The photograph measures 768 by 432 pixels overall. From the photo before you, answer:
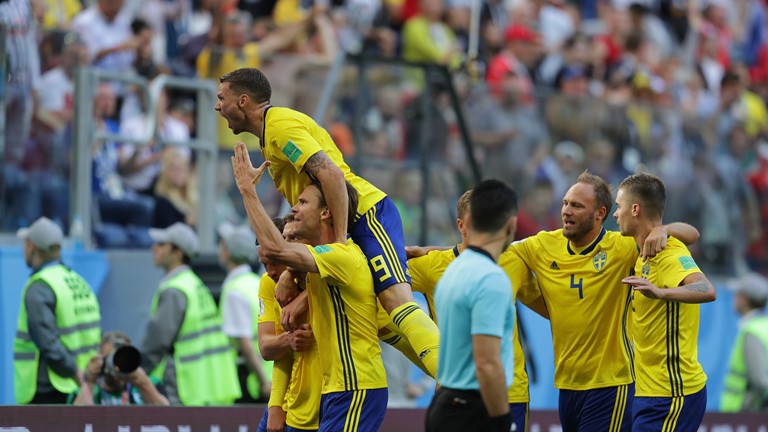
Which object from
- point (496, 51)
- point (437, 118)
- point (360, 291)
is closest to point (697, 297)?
point (360, 291)

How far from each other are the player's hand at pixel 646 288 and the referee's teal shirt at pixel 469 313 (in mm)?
1709

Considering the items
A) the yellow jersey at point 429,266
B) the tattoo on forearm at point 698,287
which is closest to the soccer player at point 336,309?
the yellow jersey at point 429,266

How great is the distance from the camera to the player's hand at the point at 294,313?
7.96m

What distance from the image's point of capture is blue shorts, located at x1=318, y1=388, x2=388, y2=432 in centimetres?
769

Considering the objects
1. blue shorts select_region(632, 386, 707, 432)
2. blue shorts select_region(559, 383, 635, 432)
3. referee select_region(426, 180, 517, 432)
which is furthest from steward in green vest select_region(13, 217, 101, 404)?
referee select_region(426, 180, 517, 432)

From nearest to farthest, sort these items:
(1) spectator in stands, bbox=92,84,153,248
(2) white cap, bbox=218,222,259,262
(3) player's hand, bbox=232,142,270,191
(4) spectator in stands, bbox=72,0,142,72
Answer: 1. (3) player's hand, bbox=232,142,270,191
2. (2) white cap, bbox=218,222,259,262
3. (1) spectator in stands, bbox=92,84,153,248
4. (4) spectator in stands, bbox=72,0,142,72

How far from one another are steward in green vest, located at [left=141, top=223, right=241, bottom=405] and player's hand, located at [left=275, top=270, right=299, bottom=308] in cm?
396

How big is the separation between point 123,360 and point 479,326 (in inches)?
189

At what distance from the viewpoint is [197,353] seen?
12.1 m

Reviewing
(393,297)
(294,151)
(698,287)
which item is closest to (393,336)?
(393,297)

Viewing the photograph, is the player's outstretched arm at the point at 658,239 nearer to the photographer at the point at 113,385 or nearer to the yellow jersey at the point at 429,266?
the yellow jersey at the point at 429,266

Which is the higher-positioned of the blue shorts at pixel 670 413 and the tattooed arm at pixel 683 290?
the tattooed arm at pixel 683 290

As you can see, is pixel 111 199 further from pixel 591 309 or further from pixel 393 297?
pixel 591 309

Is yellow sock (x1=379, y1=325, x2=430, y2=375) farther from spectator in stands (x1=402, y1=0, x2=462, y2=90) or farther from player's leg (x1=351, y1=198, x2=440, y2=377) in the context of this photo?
spectator in stands (x1=402, y1=0, x2=462, y2=90)
